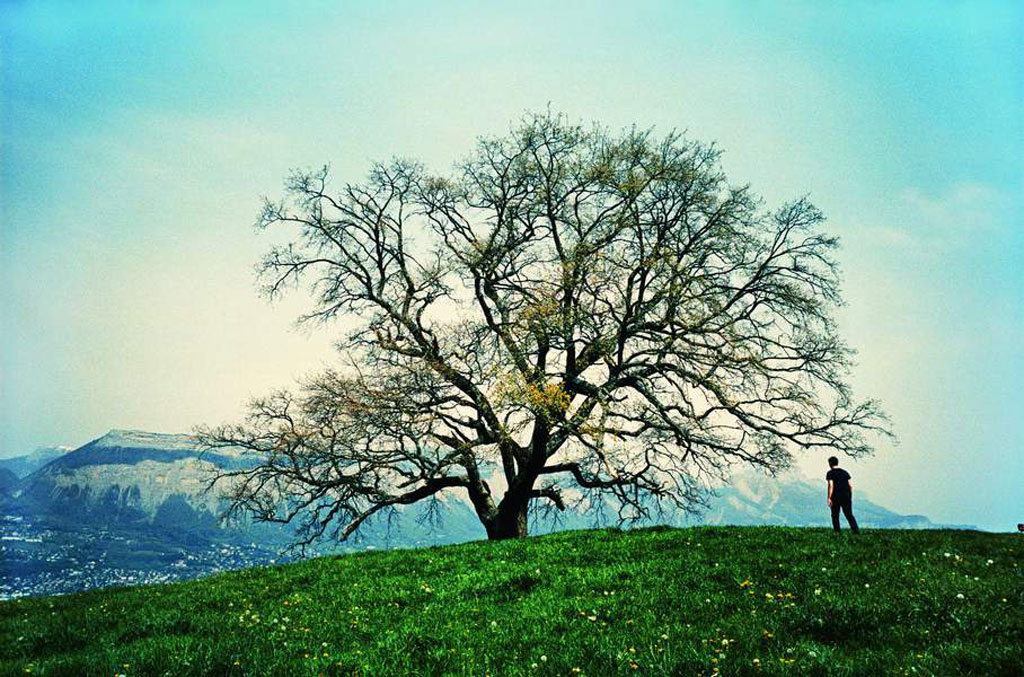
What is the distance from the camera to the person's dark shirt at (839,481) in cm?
1529

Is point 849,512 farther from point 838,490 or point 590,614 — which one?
point 590,614

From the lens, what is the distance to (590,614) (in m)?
9.69

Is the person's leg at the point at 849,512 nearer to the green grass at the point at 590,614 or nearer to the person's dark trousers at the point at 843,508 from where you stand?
the person's dark trousers at the point at 843,508

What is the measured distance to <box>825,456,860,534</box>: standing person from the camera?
15109 mm

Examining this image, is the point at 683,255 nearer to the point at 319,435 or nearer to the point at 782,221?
the point at 782,221

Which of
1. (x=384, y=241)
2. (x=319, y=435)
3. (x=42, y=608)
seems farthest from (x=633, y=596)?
(x=384, y=241)

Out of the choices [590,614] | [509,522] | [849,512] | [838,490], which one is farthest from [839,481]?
[509,522]

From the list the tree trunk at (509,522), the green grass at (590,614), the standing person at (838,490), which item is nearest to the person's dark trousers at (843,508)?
the standing person at (838,490)

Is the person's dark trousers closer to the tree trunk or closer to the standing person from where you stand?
the standing person

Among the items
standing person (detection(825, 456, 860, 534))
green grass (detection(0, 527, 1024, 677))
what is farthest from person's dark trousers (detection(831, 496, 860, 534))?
green grass (detection(0, 527, 1024, 677))

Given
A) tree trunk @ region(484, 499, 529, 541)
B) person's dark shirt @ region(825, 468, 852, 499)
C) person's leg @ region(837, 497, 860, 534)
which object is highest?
person's dark shirt @ region(825, 468, 852, 499)

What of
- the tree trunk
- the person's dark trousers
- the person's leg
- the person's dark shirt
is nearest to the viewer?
the person's leg

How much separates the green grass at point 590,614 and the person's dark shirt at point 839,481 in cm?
114

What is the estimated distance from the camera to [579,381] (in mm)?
23641
